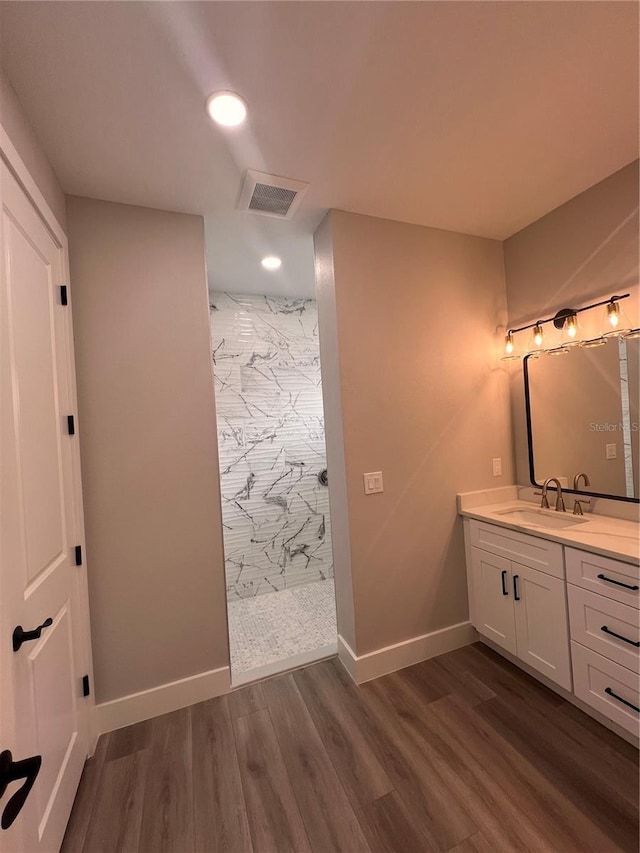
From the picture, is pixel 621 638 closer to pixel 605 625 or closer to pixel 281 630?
pixel 605 625

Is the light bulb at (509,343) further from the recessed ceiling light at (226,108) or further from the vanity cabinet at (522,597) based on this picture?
the recessed ceiling light at (226,108)

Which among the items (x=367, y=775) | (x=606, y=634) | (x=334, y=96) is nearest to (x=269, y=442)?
(x=367, y=775)

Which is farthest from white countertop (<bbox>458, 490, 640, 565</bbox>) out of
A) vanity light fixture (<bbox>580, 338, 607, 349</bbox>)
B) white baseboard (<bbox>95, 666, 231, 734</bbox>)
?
white baseboard (<bbox>95, 666, 231, 734</bbox>)

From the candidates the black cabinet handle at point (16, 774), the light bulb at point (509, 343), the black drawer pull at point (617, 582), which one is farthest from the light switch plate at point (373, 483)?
the black cabinet handle at point (16, 774)

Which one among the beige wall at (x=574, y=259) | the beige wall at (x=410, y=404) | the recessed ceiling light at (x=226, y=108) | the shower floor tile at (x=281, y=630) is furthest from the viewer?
the shower floor tile at (x=281, y=630)

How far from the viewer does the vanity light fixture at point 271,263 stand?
2.57m

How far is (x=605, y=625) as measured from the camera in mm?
1533

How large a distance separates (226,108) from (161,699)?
8.98 feet

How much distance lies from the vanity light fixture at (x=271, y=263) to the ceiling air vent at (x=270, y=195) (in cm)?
54

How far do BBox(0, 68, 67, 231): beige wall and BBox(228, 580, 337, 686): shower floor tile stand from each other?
8.63 feet

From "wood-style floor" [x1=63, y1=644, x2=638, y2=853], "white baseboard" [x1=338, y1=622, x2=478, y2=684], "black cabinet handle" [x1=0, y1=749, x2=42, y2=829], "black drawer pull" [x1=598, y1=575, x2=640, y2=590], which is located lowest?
"wood-style floor" [x1=63, y1=644, x2=638, y2=853]

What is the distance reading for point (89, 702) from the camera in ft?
5.49

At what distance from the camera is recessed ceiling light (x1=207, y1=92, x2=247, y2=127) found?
129cm

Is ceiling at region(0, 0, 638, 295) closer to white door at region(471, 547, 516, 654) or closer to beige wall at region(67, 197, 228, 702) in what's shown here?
beige wall at region(67, 197, 228, 702)
